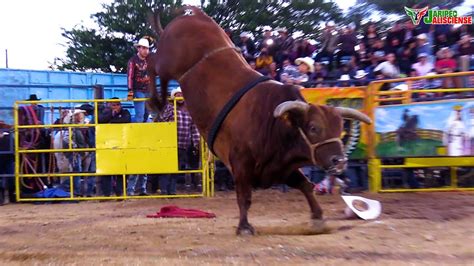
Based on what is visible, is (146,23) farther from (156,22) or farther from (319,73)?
(156,22)

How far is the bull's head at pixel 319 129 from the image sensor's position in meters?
5.96

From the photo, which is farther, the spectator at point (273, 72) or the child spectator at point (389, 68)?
the spectator at point (273, 72)

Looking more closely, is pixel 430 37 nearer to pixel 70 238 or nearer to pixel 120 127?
pixel 120 127

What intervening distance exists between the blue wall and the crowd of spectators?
5.23 meters

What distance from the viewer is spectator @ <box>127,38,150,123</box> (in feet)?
37.3

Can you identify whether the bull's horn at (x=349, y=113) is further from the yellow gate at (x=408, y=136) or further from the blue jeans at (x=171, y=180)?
the blue jeans at (x=171, y=180)

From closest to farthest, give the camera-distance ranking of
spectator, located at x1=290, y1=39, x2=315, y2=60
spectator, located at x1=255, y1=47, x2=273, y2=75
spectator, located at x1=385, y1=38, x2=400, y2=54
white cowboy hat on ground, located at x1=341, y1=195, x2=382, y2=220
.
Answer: white cowboy hat on ground, located at x1=341, y1=195, x2=382, y2=220, spectator, located at x1=385, y1=38, x2=400, y2=54, spectator, located at x1=255, y1=47, x2=273, y2=75, spectator, located at x1=290, y1=39, x2=315, y2=60

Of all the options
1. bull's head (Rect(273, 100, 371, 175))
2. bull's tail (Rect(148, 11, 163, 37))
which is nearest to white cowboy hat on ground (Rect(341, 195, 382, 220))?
bull's head (Rect(273, 100, 371, 175))

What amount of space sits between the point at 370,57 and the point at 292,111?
6.59m

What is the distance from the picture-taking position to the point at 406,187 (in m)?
10.3

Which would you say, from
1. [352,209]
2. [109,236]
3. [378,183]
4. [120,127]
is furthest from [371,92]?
[109,236]

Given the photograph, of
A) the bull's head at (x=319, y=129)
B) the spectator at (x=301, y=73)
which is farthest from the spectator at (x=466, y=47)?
the bull's head at (x=319, y=129)

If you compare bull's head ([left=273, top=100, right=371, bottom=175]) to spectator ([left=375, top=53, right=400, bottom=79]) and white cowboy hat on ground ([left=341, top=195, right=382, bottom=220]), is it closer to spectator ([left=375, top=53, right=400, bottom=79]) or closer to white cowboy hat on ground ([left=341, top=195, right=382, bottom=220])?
white cowboy hat on ground ([left=341, top=195, right=382, bottom=220])

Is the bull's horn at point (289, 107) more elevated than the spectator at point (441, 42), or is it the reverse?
the spectator at point (441, 42)
